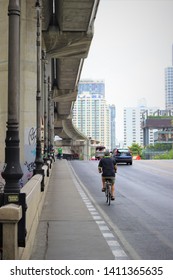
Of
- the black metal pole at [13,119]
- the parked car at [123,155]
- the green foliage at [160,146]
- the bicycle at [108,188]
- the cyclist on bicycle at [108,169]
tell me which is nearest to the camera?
the black metal pole at [13,119]

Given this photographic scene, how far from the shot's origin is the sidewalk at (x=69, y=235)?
8164mm

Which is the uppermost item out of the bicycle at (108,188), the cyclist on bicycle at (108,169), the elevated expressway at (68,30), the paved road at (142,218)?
the elevated expressway at (68,30)

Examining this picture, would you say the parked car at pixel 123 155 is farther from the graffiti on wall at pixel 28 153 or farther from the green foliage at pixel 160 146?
the green foliage at pixel 160 146

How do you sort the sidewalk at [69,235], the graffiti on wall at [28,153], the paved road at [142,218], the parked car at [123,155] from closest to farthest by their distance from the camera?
the sidewalk at [69,235]
the paved road at [142,218]
the graffiti on wall at [28,153]
the parked car at [123,155]

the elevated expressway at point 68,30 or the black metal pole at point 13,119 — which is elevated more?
the elevated expressway at point 68,30

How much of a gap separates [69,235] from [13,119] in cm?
353

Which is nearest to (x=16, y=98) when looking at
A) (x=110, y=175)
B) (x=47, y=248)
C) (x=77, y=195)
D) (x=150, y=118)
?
(x=47, y=248)

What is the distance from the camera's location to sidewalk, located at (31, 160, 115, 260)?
816 cm

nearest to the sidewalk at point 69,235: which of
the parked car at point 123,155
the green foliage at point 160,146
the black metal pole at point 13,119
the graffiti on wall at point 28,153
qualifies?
the black metal pole at point 13,119

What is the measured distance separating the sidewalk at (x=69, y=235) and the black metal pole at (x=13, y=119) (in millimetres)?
1482

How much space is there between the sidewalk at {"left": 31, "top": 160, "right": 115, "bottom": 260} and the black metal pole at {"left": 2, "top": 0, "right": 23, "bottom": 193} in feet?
4.86

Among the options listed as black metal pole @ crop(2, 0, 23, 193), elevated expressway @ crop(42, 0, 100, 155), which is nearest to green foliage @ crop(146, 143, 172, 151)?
elevated expressway @ crop(42, 0, 100, 155)

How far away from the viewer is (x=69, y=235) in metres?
10.2

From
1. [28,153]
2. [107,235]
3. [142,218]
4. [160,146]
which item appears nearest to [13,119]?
[107,235]
